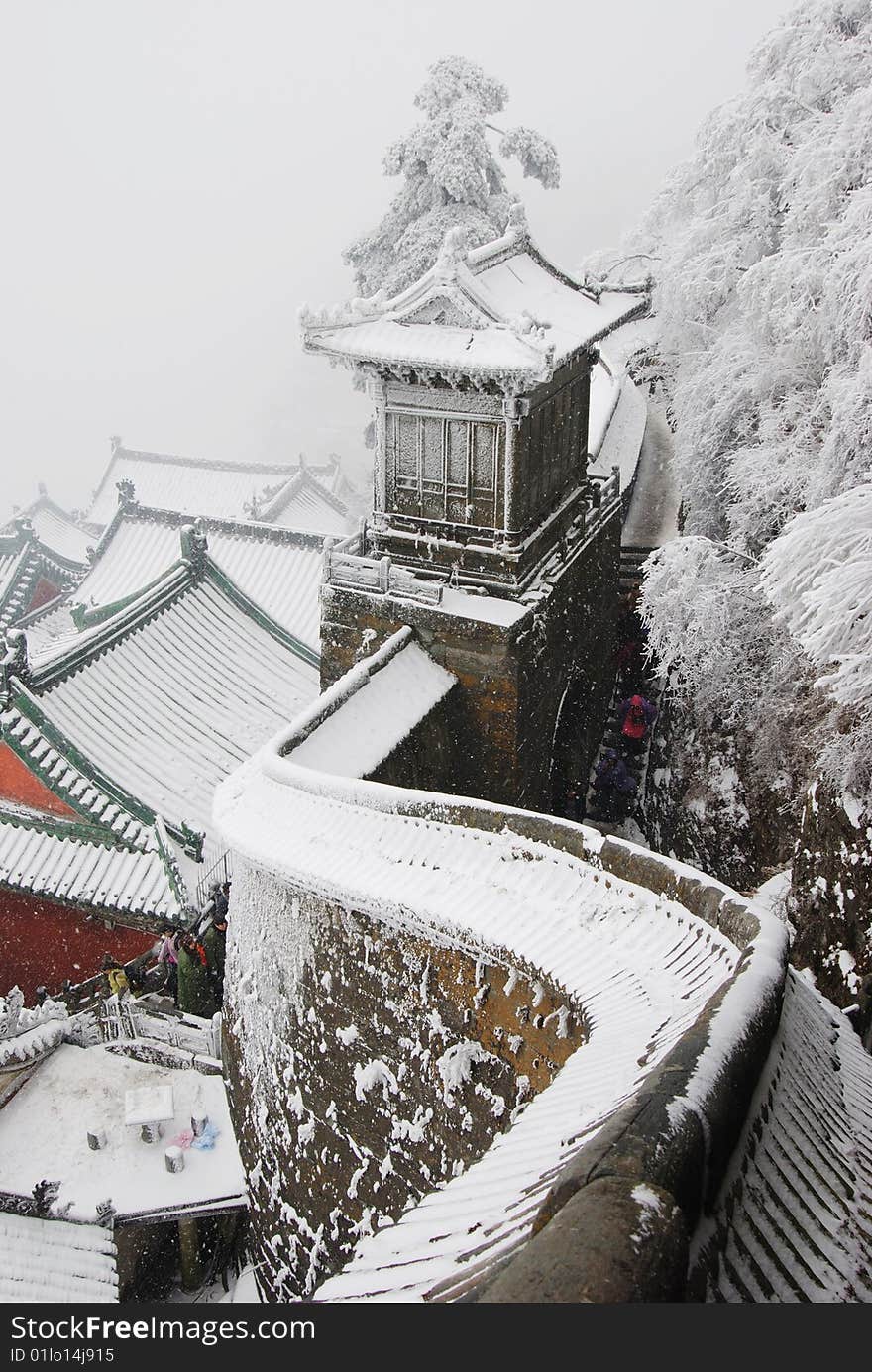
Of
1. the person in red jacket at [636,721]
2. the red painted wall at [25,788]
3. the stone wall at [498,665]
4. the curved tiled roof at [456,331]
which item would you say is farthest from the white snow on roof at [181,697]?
the curved tiled roof at [456,331]

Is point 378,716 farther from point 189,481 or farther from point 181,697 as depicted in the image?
point 189,481

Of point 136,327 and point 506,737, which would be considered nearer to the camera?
point 506,737

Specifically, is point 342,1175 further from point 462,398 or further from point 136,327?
point 136,327

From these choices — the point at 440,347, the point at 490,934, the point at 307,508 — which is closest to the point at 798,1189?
the point at 490,934

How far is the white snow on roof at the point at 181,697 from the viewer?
15.6 m

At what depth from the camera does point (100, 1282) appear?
10727 millimetres

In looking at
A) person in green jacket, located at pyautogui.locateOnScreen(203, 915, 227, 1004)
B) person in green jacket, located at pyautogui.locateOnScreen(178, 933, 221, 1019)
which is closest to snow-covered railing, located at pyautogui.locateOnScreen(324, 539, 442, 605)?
person in green jacket, located at pyautogui.locateOnScreen(203, 915, 227, 1004)

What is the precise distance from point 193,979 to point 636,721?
878 cm

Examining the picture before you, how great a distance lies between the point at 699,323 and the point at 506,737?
9831 millimetres

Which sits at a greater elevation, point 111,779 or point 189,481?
point 189,481

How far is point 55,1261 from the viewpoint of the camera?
10688 mm

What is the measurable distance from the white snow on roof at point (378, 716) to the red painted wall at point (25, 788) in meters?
4.58

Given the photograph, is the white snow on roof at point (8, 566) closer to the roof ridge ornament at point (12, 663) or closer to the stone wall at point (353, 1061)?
the roof ridge ornament at point (12, 663)

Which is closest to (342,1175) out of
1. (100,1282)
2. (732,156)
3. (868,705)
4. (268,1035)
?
(268,1035)
